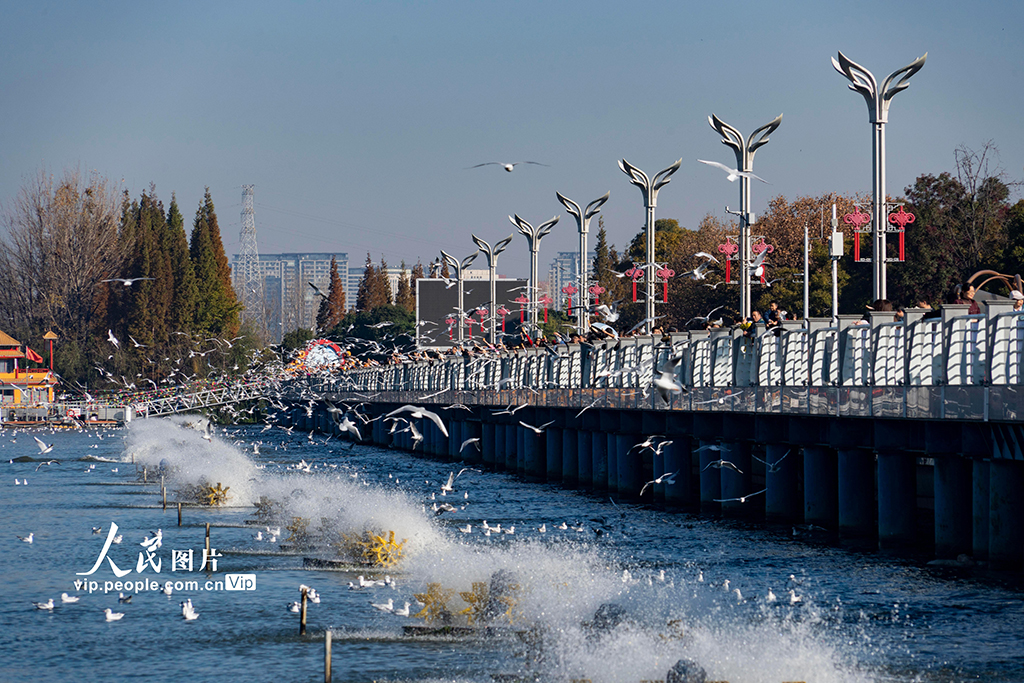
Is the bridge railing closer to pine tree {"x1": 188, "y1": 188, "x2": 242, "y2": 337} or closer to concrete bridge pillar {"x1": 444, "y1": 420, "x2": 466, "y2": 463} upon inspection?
concrete bridge pillar {"x1": 444, "y1": 420, "x2": 466, "y2": 463}

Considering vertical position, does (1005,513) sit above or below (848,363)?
below

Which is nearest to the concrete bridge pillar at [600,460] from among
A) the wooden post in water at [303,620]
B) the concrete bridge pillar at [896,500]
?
the concrete bridge pillar at [896,500]

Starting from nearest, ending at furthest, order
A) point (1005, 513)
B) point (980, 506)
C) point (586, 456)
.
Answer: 1. point (1005, 513)
2. point (980, 506)
3. point (586, 456)

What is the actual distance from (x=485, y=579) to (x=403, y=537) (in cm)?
654

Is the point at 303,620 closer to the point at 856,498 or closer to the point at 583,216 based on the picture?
the point at 856,498

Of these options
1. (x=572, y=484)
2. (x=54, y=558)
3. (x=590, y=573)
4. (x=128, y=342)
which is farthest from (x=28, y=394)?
(x=590, y=573)

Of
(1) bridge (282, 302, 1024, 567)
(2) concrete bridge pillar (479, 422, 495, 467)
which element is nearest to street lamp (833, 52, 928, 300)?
(1) bridge (282, 302, 1024, 567)

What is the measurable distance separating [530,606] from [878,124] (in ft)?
53.2

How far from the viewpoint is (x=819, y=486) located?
123ft

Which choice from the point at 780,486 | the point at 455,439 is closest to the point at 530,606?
the point at 780,486

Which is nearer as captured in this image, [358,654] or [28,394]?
[358,654]

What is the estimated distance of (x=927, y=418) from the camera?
2916 cm

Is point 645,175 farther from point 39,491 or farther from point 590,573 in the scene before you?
point 39,491

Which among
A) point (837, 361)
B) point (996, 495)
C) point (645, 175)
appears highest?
point (645, 175)
